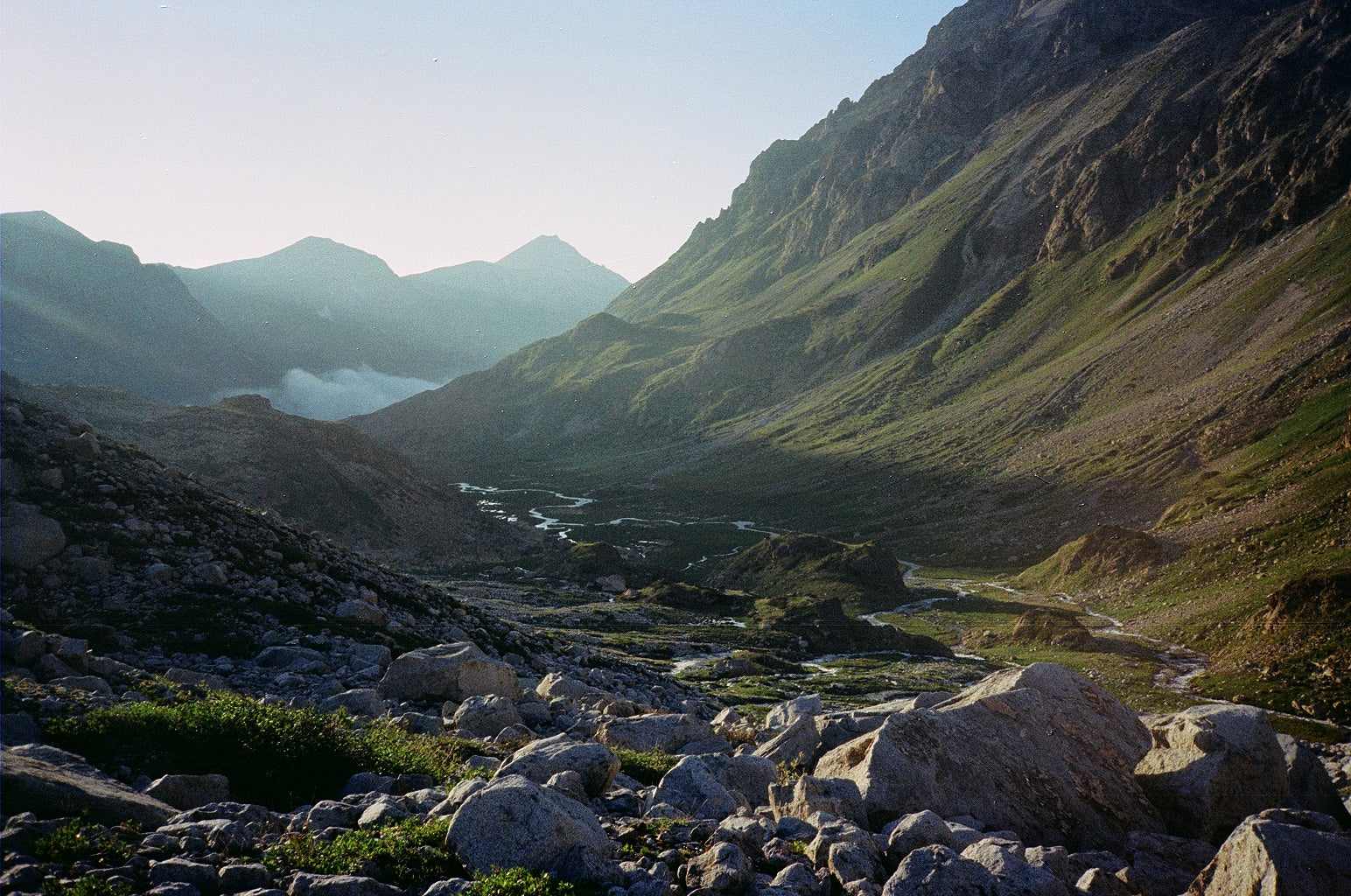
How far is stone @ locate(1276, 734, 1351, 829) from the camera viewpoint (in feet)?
52.3

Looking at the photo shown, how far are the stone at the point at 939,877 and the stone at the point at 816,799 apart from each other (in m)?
2.72

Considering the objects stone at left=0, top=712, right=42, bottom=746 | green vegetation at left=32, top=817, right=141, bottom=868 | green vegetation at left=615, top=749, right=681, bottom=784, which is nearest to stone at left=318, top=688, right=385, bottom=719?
green vegetation at left=615, top=749, right=681, bottom=784

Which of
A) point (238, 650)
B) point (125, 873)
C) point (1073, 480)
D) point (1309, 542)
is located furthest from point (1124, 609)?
point (125, 873)

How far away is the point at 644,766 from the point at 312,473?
109 meters

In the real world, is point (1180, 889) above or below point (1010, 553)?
above

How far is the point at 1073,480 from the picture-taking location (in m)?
148

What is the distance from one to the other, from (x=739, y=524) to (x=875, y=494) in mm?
33419

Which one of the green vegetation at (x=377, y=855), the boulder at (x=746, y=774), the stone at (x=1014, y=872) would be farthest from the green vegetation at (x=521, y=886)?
the boulder at (x=746, y=774)

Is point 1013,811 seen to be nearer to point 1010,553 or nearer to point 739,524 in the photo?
point 1010,553

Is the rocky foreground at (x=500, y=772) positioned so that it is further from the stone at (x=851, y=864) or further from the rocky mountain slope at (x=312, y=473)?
the rocky mountain slope at (x=312, y=473)

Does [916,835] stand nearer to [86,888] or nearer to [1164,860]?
[1164,860]

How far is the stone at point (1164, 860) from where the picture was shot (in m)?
12.0

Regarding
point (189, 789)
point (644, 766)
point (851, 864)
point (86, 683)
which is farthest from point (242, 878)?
point (644, 766)

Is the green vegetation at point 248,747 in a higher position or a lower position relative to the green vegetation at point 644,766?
higher
